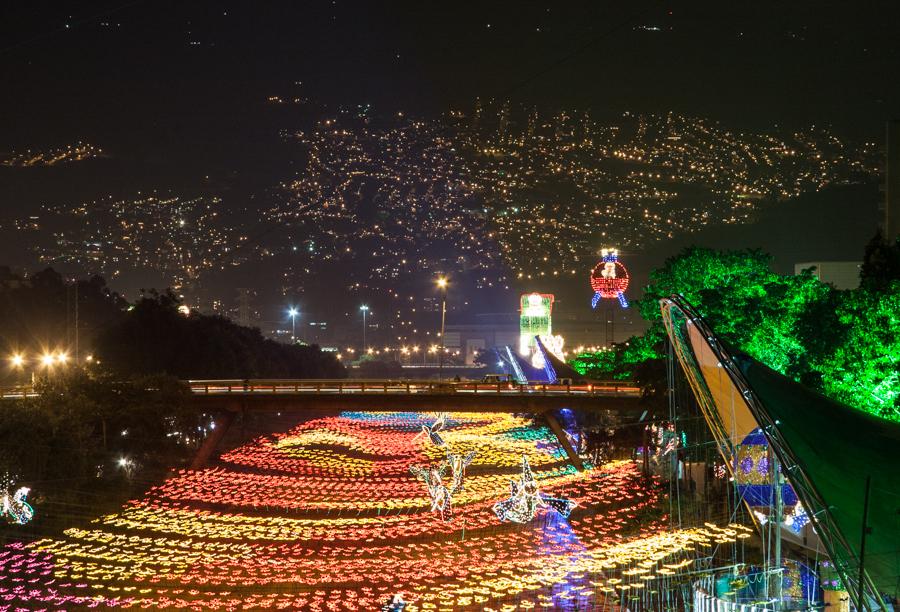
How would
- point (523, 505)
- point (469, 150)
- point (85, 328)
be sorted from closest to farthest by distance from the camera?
point (523, 505)
point (85, 328)
point (469, 150)

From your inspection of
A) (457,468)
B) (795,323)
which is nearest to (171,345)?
(457,468)

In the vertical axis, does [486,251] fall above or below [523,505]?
above

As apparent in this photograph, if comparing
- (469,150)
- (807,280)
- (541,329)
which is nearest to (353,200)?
(469,150)

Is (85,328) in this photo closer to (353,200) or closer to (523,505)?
(523,505)

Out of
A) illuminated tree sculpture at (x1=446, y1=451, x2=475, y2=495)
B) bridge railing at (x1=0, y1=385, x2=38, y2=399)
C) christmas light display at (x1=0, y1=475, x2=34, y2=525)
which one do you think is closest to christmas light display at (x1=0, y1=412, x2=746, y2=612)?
illuminated tree sculpture at (x1=446, y1=451, x2=475, y2=495)

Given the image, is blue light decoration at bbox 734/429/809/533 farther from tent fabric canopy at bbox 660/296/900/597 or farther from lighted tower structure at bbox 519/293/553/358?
lighted tower structure at bbox 519/293/553/358
